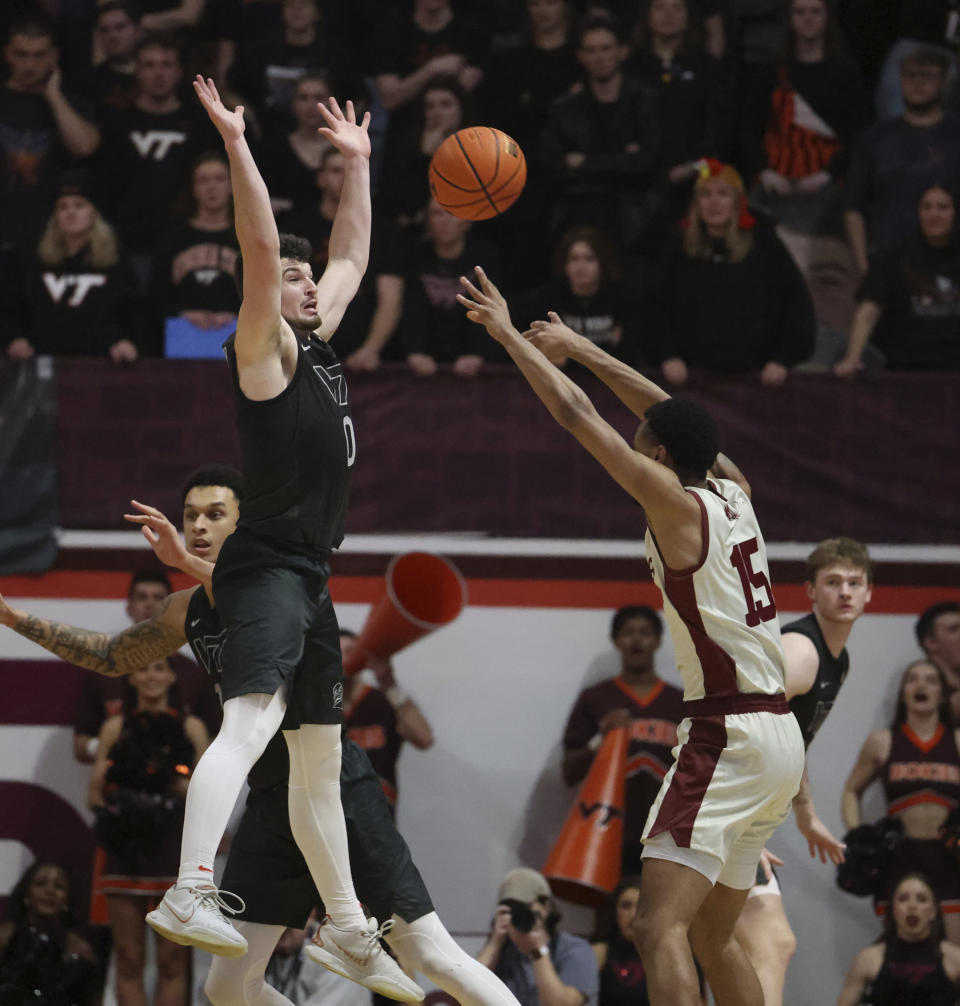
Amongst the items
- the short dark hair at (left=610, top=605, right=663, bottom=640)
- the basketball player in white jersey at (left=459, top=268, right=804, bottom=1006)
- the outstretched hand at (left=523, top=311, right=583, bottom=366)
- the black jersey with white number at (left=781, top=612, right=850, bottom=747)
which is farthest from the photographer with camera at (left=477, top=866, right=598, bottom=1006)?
the outstretched hand at (left=523, top=311, right=583, bottom=366)

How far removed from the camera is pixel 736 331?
986 cm

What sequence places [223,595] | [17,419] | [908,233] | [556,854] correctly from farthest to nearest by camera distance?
[908,233], [17,419], [556,854], [223,595]

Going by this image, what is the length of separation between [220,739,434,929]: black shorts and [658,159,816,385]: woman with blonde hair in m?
4.79

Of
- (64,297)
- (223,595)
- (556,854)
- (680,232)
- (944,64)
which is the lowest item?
(556,854)

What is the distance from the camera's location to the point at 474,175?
6480mm

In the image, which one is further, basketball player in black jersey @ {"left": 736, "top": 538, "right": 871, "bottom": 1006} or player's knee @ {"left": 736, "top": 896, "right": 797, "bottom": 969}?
player's knee @ {"left": 736, "top": 896, "right": 797, "bottom": 969}

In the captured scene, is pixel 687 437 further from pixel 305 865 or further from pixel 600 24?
pixel 600 24

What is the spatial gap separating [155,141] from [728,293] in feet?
13.1

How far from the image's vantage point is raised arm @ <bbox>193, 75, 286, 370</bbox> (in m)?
4.88

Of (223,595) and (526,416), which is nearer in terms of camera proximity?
(223,595)

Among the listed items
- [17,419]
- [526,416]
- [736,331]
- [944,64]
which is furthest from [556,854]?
[944,64]

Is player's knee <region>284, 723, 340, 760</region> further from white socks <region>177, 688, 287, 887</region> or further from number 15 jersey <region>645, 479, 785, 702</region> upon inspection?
number 15 jersey <region>645, 479, 785, 702</region>

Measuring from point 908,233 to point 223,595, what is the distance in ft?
21.8

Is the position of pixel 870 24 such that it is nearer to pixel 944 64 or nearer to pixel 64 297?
pixel 944 64
